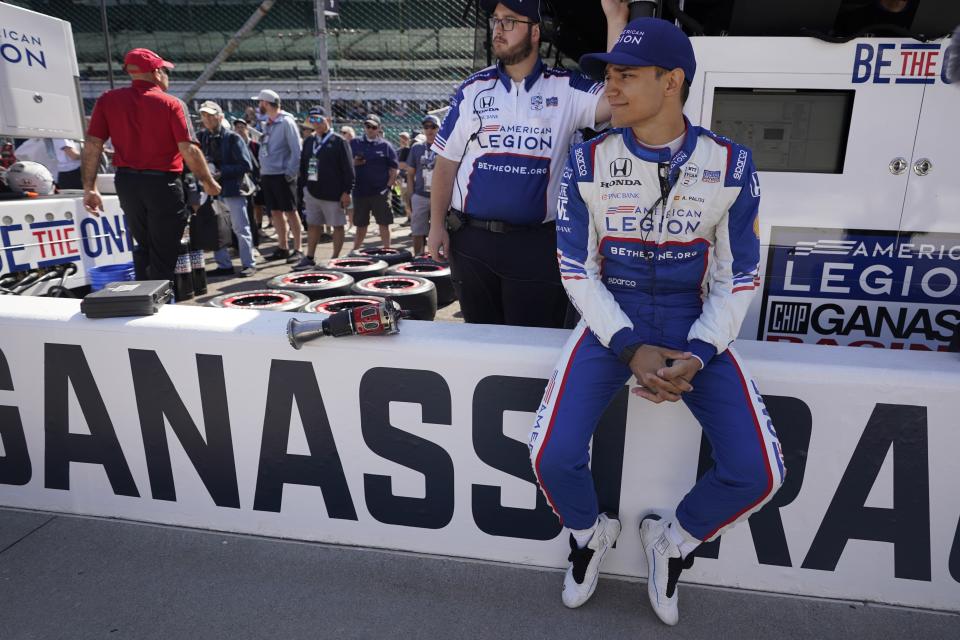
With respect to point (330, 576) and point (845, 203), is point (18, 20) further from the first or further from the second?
point (845, 203)

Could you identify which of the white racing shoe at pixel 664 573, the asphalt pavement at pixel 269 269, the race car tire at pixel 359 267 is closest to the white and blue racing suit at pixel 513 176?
the white racing shoe at pixel 664 573

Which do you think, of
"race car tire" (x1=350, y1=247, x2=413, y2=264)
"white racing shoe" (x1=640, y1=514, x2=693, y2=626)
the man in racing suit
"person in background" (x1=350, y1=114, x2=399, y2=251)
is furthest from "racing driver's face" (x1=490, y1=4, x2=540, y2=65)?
"person in background" (x1=350, y1=114, x2=399, y2=251)

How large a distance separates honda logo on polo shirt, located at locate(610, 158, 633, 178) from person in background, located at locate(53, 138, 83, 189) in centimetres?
750

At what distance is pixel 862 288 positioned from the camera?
2.75 m

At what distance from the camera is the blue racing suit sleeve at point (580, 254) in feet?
5.75

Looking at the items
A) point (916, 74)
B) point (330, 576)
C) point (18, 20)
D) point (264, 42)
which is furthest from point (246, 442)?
point (264, 42)

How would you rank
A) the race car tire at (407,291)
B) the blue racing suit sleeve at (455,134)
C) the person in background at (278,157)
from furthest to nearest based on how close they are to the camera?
the person in background at (278,157) < the race car tire at (407,291) < the blue racing suit sleeve at (455,134)

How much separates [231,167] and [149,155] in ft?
8.83

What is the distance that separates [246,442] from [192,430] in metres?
0.20

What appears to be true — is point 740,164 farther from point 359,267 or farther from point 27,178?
point 27,178

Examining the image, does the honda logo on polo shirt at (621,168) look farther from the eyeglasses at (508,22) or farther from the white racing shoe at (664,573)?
the white racing shoe at (664,573)

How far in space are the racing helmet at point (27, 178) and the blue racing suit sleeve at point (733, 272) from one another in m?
4.80

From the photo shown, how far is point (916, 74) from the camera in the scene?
2.48 metres

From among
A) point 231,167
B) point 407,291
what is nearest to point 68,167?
point 231,167
